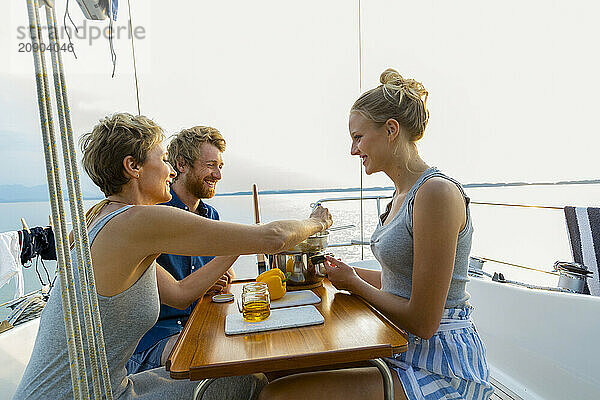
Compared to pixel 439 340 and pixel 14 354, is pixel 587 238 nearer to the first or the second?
pixel 439 340

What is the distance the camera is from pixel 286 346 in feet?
2.98

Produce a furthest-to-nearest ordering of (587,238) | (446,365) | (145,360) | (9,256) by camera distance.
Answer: (9,256)
(587,238)
(145,360)
(446,365)

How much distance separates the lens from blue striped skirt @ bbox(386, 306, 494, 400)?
1.08 m

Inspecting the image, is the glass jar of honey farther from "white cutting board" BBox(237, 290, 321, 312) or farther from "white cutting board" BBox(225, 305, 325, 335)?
"white cutting board" BBox(237, 290, 321, 312)

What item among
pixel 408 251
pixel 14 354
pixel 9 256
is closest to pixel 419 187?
pixel 408 251

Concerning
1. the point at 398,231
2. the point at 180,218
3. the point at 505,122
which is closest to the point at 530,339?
the point at 398,231

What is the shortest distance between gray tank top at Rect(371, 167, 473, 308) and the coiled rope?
2.71 feet

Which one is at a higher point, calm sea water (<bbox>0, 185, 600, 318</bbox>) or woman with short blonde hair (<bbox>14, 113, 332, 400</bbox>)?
woman with short blonde hair (<bbox>14, 113, 332, 400</bbox>)

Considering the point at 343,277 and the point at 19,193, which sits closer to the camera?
the point at 343,277

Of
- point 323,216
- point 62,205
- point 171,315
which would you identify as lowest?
point 171,315

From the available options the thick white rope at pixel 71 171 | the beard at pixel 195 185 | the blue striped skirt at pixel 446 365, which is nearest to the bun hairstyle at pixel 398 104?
the blue striped skirt at pixel 446 365

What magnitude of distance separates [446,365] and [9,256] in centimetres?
233

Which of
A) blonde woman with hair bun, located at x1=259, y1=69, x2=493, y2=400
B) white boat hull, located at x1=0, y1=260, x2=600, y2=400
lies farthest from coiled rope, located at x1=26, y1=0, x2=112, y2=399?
white boat hull, located at x1=0, y1=260, x2=600, y2=400

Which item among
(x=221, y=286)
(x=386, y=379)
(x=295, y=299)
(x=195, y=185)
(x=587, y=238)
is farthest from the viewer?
(x=587, y=238)
